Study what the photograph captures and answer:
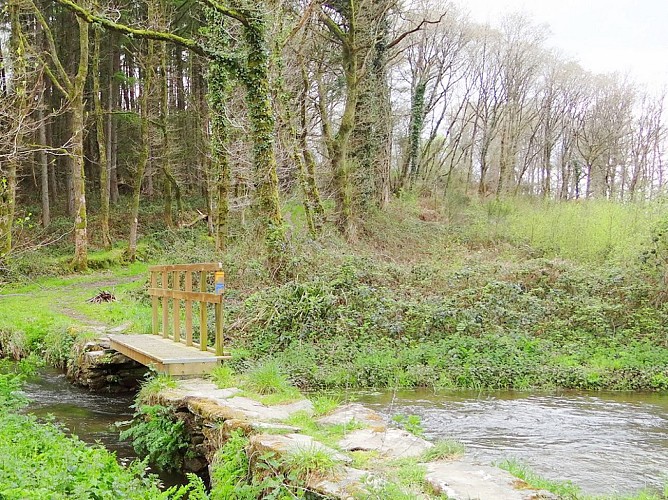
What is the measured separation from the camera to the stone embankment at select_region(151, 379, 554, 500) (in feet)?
12.5

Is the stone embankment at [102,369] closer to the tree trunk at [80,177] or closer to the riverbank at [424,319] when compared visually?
the riverbank at [424,319]

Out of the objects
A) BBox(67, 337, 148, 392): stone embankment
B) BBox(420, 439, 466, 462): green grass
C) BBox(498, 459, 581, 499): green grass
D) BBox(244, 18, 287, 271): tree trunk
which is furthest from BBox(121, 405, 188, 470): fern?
BBox(244, 18, 287, 271): tree trunk

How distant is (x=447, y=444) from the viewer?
4727 millimetres

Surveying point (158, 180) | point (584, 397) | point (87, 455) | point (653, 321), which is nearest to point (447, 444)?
point (87, 455)

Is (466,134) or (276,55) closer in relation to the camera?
(276,55)

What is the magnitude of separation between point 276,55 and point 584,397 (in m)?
10.3

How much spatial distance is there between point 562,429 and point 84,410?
6.53 metres

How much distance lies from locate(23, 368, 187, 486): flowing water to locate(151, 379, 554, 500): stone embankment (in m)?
0.79

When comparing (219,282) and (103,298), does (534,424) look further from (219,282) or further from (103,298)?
(103,298)

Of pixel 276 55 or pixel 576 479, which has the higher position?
pixel 276 55

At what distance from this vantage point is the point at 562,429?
6.63 metres

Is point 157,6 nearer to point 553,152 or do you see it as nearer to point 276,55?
point 276,55

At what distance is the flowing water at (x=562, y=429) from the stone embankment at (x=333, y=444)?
3.24 feet

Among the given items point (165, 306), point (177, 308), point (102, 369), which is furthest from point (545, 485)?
point (102, 369)
